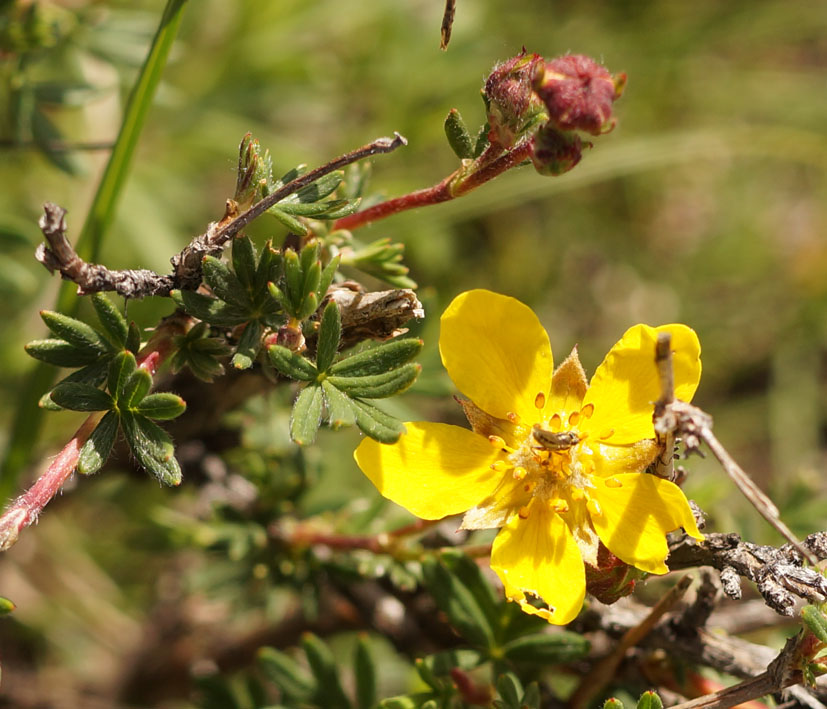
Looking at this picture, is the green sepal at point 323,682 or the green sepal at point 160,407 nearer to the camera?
the green sepal at point 160,407

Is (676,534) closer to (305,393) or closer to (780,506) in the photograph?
(305,393)

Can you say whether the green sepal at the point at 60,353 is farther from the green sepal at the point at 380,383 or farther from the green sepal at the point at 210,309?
the green sepal at the point at 380,383

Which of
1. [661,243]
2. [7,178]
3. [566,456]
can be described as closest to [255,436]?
[566,456]

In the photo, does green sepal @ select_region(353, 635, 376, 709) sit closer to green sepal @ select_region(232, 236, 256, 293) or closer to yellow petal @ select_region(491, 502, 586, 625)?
yellow petal @ select_region(491, 502, 586, 625)

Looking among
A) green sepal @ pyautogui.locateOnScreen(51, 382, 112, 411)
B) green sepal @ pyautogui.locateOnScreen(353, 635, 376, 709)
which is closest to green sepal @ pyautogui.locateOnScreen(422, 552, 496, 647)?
green sepal @ pyautogui.locateOnScreen(353, 635, 376, 709)

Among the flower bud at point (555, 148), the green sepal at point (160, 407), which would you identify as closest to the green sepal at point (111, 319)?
the green sepal at point (160, 407)
